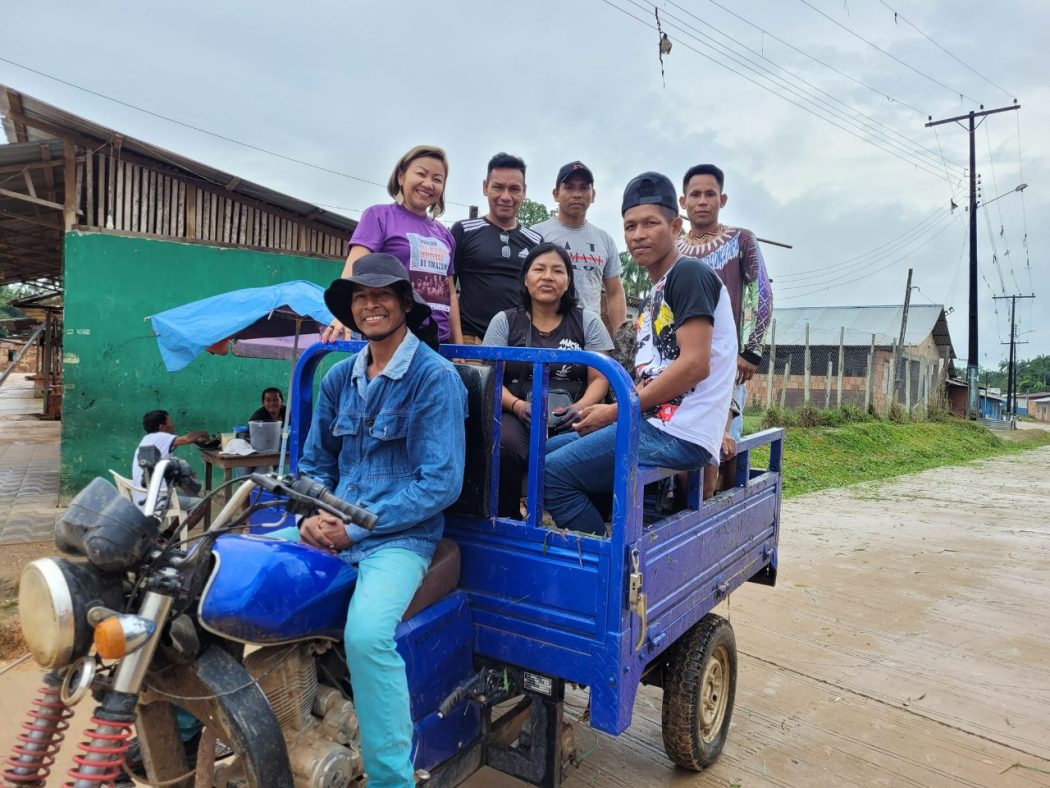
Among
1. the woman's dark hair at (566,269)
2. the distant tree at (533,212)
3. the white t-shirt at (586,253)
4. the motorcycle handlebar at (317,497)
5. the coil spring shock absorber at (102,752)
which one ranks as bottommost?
the coil spring shock absorber at (102,752)

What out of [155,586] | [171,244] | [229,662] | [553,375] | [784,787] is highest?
[171,244]

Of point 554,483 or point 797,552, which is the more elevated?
point 554,483

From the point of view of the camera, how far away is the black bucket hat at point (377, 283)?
7.30ft

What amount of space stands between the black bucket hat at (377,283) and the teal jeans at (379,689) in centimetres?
91

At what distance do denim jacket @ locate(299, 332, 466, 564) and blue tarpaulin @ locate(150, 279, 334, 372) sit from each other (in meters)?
3.91

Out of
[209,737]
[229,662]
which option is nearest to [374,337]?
[229,662]

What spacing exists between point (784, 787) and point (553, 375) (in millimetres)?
1915

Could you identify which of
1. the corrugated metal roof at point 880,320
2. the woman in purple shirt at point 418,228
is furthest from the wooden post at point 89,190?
the corrugated metal roof at point 880,320

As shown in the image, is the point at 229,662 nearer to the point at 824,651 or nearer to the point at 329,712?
the point at 329,712

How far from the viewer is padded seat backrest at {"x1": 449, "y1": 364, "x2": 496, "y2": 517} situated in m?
2.30

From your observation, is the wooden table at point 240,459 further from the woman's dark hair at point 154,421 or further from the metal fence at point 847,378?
the metal fence at point 847,378

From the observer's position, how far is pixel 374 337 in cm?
228

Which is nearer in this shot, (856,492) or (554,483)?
(554,483)

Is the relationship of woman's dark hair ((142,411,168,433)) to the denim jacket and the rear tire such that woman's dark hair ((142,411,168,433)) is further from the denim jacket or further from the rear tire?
the rear tire
